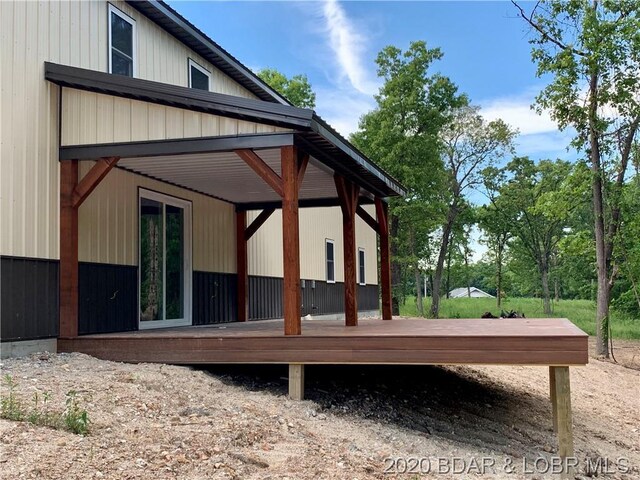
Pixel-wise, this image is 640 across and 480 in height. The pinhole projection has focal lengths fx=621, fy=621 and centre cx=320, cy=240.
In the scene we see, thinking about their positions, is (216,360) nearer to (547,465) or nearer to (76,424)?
(76,424)

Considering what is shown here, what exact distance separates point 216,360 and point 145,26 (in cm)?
556

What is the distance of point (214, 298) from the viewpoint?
1089 centimetres

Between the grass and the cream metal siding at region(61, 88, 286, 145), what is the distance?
316 cm

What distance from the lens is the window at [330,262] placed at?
17.7 m

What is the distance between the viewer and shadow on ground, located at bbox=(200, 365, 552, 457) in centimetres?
651

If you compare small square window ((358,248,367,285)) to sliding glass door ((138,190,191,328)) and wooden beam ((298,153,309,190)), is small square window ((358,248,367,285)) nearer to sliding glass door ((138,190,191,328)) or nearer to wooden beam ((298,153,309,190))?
sliding glass door ((138,190,191,328))

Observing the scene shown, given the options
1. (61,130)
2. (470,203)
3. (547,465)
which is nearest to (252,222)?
(61,130)

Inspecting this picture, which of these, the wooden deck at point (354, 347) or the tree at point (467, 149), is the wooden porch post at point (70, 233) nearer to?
the wooden deck at point (354, 347)

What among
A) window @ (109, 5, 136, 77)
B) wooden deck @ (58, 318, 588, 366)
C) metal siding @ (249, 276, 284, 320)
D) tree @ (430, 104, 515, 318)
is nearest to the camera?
wooden deck @ (58, 318, 588, 366)

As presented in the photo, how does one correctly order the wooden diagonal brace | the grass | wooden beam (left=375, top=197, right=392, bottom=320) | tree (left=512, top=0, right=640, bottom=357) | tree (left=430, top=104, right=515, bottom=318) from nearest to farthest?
the grass → the wooden diagonal brace → wooden beam (left=375, top=197, right=392, bottom=320) → tree (left=512, top=0, right=640, bottom=357) → tree (left=430, top=104, right=515, bottom=318)

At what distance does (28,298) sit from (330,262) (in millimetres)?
11696

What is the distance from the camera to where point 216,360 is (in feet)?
22.2

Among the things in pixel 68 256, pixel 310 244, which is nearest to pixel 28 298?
pixel 68 256

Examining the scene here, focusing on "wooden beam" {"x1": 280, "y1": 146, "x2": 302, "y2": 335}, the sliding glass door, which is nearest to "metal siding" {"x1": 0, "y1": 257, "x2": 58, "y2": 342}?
the sliding glass door
